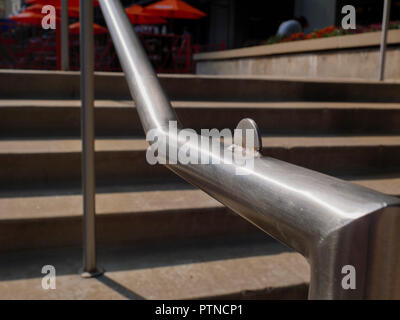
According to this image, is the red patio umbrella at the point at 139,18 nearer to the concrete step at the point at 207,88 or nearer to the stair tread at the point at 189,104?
the concrete step at the point at 207,88

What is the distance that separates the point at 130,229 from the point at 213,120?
40.5 inches

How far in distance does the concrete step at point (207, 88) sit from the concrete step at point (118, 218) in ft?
3.09

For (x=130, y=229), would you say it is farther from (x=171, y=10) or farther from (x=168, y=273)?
(x=171, y=10)

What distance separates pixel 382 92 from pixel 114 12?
280cm

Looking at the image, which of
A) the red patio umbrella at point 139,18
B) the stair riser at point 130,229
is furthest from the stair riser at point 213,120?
the red patio umbrella at point 139,18

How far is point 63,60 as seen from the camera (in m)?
2.95

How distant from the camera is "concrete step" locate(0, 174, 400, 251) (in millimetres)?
1638

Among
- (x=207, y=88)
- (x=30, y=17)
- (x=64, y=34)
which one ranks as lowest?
(x=207, y=88)

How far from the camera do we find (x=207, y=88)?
290 cm

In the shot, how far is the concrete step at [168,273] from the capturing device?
140 centimetres

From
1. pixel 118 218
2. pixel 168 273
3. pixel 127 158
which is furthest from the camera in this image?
pixel 127 158

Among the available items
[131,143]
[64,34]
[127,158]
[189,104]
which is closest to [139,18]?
[64,34]

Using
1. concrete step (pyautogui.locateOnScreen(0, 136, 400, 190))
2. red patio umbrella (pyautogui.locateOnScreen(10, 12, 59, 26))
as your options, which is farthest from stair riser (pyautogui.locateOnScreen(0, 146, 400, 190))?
red patio umbrella (pyautogui.locateOnScreen(10, 12, 59, 26))
